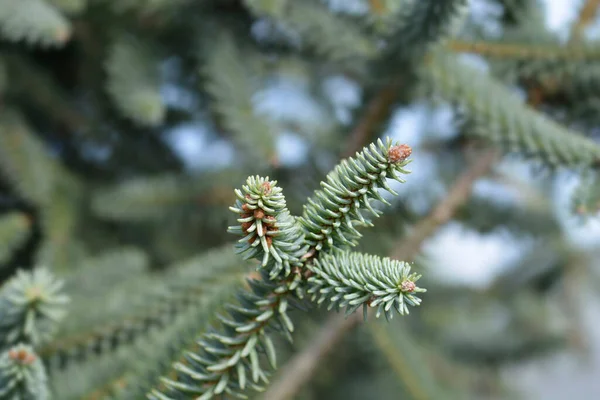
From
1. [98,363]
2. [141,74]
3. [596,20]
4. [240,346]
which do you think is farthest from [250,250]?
[596,20]

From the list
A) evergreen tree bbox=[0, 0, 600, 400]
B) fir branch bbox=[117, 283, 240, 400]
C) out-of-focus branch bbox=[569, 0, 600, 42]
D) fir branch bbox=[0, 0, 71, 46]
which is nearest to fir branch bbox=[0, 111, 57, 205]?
evergreen tree bbox=[0, 0, 600, 400]

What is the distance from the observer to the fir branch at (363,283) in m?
0.21

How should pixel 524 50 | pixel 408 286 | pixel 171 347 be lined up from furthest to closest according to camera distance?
pixel 524 50 < pixel 171 347 < pixel 408 286

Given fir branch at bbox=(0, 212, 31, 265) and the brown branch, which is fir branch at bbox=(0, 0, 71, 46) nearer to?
fir branch at bbox=(0, 212, 31, 265)

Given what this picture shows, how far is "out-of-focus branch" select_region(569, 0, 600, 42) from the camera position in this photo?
0.46 metres

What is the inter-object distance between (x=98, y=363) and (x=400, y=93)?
284mm

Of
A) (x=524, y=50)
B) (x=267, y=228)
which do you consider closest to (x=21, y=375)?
(x=267, y=228)

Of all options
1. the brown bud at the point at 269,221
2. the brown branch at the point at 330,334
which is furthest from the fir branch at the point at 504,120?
the brown bud at the point at 269,221

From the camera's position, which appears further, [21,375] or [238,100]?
[238,100]

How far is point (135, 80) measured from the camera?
465mm

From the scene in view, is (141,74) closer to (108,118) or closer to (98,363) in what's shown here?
(108,118)

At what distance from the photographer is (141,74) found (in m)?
0.47

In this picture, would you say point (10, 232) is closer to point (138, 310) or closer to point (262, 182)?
point (138, 310)

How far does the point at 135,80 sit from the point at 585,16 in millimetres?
380
